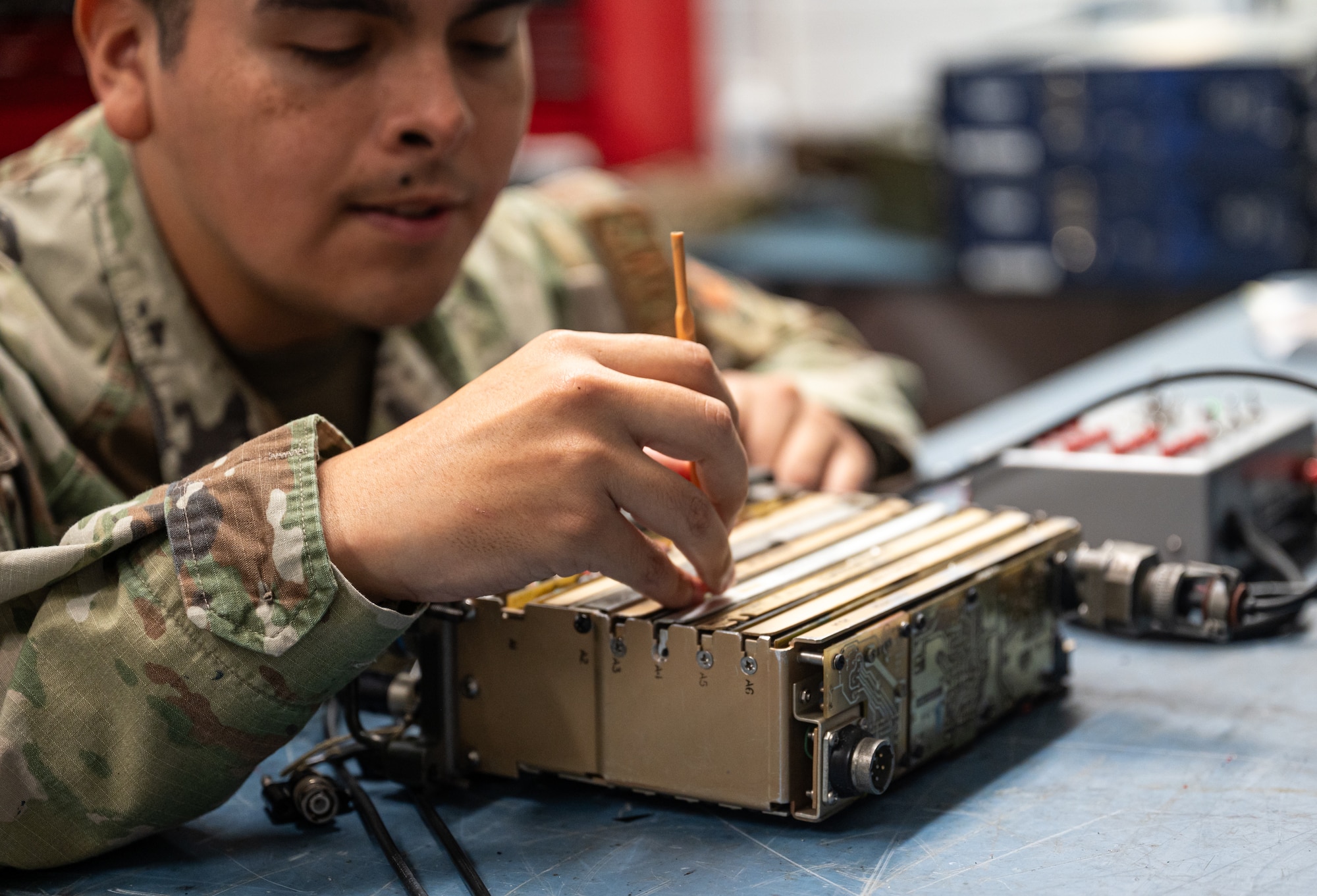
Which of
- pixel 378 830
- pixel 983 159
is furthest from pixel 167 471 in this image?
pixel 983 159

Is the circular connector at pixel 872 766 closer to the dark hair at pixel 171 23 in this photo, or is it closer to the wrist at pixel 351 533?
the wrist at pixel 351 533

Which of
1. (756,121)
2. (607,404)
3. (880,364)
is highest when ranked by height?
(756,121)

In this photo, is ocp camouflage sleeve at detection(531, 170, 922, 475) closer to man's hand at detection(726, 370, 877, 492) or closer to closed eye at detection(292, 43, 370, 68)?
man's hand at detection(726, 370, 877, 492)

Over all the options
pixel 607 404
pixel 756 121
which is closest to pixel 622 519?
pixel 607 404

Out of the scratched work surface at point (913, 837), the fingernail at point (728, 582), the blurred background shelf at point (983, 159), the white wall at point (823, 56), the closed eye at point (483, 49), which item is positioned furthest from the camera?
the white wall at point (823, 56)

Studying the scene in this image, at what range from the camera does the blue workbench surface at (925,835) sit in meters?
0.78

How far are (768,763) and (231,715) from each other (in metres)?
0.30

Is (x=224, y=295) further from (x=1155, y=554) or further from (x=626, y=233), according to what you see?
(x=1155, y=554)

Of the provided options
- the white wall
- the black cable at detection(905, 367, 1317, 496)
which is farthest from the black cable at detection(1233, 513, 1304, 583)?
the white wall

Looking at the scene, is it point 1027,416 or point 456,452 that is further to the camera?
point 1027,416

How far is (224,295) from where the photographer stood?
126 cm

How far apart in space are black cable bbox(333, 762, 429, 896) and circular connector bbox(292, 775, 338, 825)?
0.02m

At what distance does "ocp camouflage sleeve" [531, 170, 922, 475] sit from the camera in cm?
166

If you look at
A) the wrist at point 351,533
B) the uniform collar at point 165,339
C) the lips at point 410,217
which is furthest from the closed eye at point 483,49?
the wrist at point 351,533
